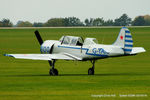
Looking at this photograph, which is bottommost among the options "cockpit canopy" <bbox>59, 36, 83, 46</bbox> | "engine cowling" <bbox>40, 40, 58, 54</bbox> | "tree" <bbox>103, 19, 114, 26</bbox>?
"tree" <bbox>103, 19, 114, 26</bbox>

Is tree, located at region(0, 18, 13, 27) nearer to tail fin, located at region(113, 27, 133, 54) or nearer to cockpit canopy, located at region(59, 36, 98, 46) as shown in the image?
cockpit canopy, located at region(59, 36, 98, 46)

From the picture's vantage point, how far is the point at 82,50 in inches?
1109

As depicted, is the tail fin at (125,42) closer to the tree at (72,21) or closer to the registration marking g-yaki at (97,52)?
the registration marking g-yaki at (97,52)

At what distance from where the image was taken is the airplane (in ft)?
88.4

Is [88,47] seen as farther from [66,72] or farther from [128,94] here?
[128,94]

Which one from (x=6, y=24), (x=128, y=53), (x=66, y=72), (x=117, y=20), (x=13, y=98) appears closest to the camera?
(x=13, y=98)

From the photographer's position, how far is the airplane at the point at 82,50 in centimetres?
2694

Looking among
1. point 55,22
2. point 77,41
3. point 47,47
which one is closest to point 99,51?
point 77,41

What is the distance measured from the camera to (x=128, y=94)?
19641 millimetres

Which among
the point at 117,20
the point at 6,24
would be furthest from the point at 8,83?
the point at 117,20

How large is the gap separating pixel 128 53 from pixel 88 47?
190 cm

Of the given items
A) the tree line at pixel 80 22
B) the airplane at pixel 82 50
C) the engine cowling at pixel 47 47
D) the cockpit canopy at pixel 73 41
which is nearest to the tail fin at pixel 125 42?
the airplane at pixel 82 50

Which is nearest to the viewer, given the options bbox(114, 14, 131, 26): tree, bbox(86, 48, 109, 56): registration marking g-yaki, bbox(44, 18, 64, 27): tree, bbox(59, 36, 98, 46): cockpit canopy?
bbox(86, 48, 109, 56): registration marking g-yaki

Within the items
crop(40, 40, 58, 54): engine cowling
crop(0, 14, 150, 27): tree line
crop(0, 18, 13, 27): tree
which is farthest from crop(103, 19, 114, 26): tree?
crop(40, 40, 58, 54): engine cowling
